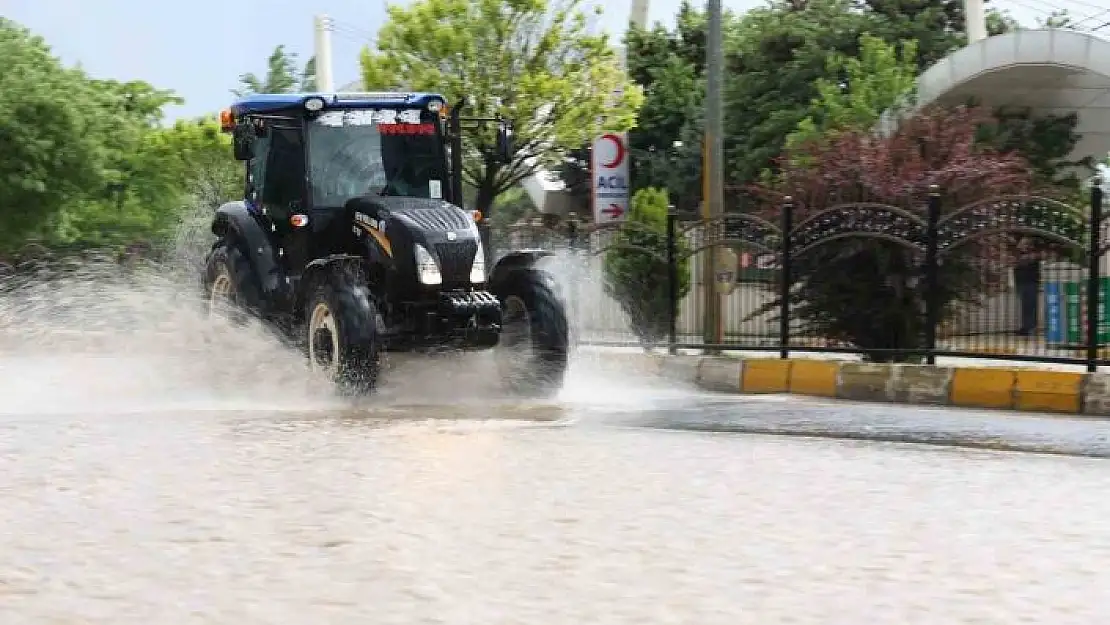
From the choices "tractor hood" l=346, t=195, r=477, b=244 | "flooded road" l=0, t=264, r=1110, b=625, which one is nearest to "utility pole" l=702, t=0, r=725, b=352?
"flooded road" l=0, t=264, r=1110, b=625

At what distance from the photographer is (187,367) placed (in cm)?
1308

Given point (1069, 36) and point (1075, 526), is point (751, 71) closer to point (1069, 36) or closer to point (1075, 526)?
point (1069, 36)

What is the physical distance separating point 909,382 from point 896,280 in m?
1.52

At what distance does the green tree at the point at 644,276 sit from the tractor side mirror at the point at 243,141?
18.0ft

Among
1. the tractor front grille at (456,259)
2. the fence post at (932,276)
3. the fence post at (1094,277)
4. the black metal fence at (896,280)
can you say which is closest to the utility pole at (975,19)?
the black metal fence at (896,280)

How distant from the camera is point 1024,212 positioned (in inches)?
494

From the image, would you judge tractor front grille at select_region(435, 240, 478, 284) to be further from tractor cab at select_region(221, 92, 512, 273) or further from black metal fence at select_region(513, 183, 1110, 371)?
black metal fence at select_region(513, 183, 1110, 371)

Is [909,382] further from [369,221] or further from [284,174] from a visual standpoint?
[284,174]

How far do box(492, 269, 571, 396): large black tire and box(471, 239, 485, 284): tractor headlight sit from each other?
A: 70cm

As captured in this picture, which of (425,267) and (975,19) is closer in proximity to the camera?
(425,267)

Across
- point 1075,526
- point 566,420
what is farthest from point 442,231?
point 1075,526

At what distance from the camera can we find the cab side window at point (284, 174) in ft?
38.2

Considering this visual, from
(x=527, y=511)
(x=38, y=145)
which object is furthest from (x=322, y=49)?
(x=527, y=511)

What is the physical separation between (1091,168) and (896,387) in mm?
21717
